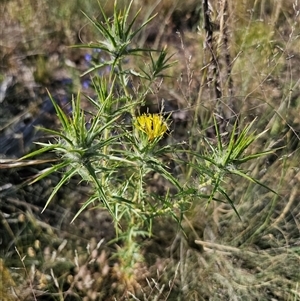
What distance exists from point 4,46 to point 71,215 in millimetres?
959

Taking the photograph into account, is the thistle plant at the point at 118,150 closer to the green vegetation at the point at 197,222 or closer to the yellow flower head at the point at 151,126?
the yellow flower head at the point at 151,126

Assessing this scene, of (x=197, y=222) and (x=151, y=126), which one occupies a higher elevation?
(x=151, y=126)

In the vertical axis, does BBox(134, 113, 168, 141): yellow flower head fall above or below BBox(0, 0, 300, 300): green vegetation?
above

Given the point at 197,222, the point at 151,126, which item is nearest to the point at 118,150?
the point at 151,126

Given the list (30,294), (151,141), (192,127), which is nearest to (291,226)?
(192,127)

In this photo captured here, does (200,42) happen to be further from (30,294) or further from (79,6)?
(30,294)

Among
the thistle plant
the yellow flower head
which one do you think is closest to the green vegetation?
the thistle plant

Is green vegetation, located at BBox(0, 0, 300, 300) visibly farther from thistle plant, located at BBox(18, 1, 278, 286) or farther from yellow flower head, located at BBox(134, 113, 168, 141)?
yellow flower head, located at BBox(134, 113, 168, 141)

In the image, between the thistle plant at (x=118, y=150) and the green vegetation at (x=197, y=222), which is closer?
the thistle plant at (x=118, y=150)

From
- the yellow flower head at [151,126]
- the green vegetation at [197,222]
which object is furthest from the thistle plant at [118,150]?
the green vegetation at [197,222]

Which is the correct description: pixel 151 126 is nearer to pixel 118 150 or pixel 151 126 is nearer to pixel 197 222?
pixel 118 150

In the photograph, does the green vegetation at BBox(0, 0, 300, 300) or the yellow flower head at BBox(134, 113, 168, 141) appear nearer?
the yellow flower head at BBox(134, 113, 168, 141)

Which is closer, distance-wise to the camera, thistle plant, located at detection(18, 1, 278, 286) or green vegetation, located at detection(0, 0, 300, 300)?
thistle plant, located at detection(18, 1, 278, 286)

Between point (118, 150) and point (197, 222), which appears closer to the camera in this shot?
point (118, 150)
